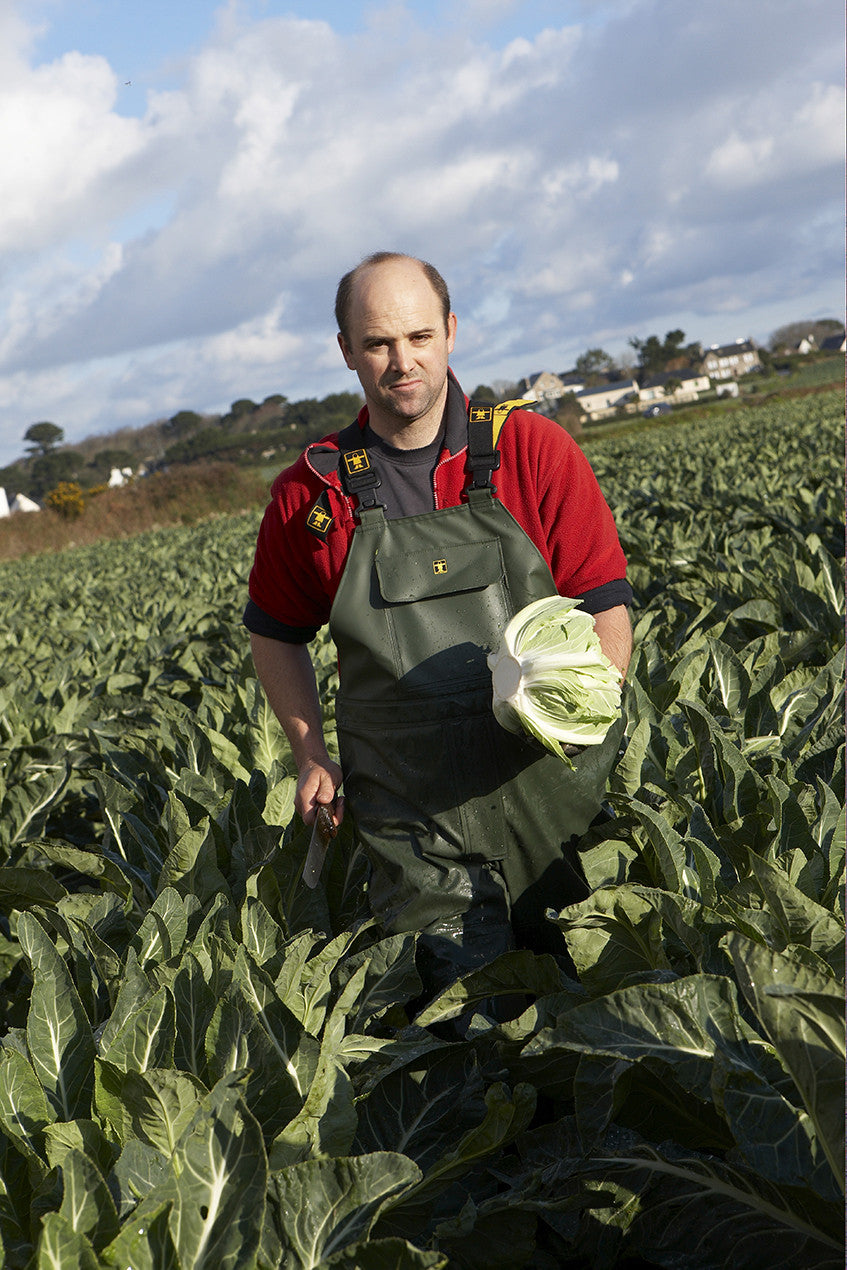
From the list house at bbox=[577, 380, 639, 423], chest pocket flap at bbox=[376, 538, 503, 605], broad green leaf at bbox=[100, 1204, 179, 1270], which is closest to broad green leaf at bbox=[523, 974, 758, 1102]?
broad green leaf at bbox=[100, 1204, 179, 1270]

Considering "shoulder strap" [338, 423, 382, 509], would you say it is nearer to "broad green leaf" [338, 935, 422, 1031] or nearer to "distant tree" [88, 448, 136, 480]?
"broad green leaf" [338, 935, 422, 1031]

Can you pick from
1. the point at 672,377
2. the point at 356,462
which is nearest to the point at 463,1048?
the point at 356,462

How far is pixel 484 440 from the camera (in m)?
2.63

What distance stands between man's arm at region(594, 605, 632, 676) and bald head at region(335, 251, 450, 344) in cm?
91

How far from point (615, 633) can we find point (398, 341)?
0.97 meters

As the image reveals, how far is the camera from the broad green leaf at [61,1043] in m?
2.03

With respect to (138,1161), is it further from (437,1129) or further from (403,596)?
(403,596)

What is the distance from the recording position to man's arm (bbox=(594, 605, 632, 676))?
9.12ft

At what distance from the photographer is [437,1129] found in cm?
215

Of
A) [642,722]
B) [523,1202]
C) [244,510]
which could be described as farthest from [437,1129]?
[244,510]

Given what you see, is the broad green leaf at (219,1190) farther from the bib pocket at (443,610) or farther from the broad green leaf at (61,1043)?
the bib pocket at (443,610)

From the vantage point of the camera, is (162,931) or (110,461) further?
(110,461)

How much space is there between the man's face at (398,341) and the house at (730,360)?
126 m

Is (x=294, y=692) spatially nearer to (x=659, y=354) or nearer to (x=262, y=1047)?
(x=262, y=1047)
